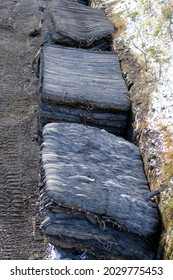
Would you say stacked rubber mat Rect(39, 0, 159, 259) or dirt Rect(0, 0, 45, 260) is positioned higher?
stacked rubber mat Rect(39, 0, 159, 259)

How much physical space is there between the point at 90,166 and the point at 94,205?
2.64 feet

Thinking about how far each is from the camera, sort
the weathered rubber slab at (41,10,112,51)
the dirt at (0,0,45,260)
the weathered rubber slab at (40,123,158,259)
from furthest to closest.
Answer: the weathered rubber slab at (41,10,112,51) < the dirt at (0,0,45,260) < the weathered rubber slab at (40,123,158,259)

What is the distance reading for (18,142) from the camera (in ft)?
32.5

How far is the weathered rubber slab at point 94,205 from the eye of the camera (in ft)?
22.6

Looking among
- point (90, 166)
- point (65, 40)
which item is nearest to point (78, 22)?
point (65, 40)

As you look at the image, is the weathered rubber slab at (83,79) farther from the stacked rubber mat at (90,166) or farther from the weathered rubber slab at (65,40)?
the weathered rubber slab at (65,40)

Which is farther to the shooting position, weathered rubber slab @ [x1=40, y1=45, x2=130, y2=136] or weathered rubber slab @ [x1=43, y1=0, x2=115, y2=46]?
weathered rubber slab @ [x1=43, y1=0, x2=115, y2=46]

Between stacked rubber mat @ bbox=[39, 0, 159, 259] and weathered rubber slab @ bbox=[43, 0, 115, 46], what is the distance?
2.38 ft

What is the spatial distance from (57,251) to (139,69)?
4.16 meters

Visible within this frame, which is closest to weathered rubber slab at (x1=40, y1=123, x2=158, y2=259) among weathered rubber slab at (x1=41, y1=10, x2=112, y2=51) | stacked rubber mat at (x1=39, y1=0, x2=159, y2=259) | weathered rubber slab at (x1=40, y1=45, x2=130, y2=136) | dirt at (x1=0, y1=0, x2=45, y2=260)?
stacked rubber mat at (x1=39, y1=0, x2=159, y2=259)

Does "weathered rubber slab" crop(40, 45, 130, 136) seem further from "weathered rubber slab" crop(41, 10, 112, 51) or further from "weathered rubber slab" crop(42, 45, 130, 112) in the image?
"weathered rubber slab" crop(41, 10, 112, 51)

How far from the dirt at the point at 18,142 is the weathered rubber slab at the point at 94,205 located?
112 cm

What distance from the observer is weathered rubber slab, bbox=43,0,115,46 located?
11.0 meters
